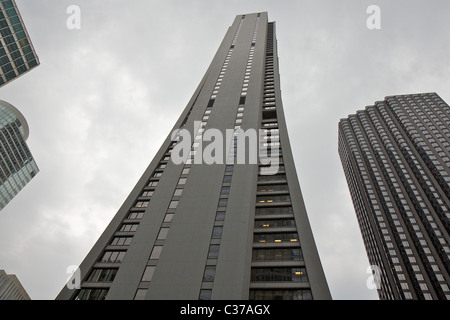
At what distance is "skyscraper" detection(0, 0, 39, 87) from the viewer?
184 ft

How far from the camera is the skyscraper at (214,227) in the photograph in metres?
29.4

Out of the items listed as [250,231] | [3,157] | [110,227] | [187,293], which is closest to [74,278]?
[110,227]

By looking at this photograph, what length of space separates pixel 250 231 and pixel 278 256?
442 centimetres

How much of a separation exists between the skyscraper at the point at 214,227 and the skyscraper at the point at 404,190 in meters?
72.9

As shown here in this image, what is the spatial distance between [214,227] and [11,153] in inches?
4555

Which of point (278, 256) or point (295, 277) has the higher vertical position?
point (278, 256)

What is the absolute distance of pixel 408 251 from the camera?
94.1 m

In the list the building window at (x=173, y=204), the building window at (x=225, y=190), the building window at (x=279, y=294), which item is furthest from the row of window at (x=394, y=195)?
the building window at (x=173, y=204)

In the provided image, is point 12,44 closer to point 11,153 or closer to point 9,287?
point 11,153

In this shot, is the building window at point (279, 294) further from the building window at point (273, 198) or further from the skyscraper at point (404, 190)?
the skyscraper at point (404, 190)

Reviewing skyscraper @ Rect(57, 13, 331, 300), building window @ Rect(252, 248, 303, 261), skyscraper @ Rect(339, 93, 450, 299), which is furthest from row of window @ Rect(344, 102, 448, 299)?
building window @ Rect(252, 248, 303, 261)

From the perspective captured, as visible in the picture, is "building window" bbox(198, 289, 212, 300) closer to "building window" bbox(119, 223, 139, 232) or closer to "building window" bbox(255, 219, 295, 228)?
"building window" bbox(255, 219, 295, 228)
